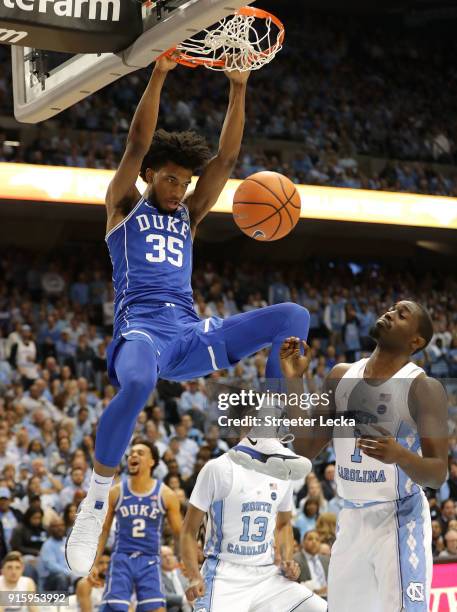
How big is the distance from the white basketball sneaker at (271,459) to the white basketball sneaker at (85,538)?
2.66 feet

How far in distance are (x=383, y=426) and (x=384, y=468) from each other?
0.27 m

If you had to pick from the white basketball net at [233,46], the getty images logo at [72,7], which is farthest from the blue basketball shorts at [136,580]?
the getty images logo at [72,7]

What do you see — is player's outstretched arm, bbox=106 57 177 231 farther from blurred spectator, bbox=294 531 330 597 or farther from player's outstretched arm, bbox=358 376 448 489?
blurred spectator, bbox=294 531 330 597

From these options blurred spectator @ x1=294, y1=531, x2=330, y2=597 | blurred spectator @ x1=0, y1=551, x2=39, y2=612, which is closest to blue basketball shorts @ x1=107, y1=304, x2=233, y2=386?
blurred spectator @ x1=0, y1=551, x2=39, y2=612

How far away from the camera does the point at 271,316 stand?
14.8ft

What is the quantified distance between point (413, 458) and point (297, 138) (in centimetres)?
1403

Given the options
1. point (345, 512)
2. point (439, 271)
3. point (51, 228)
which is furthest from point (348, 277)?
point (345, 512)

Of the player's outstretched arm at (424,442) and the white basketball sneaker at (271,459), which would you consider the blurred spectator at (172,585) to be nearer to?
the white basketball sneaker at (271,459)

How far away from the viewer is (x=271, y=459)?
15.4ft

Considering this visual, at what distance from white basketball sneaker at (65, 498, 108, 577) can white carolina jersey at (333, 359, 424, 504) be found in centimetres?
116

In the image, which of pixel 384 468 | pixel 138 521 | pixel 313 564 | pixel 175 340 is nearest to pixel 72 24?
pixel 175 340

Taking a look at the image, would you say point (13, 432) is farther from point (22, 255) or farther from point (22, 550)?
point (22, 255)

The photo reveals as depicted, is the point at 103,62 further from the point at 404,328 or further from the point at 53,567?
the point at 53,567

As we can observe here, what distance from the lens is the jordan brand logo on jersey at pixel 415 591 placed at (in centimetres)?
459
